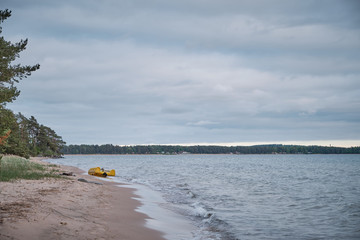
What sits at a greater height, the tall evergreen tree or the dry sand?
the tall evergreen tree

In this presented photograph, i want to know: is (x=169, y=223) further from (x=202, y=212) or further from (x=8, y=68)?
(x=8, y=68)

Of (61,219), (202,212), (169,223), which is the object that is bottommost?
(202,212)

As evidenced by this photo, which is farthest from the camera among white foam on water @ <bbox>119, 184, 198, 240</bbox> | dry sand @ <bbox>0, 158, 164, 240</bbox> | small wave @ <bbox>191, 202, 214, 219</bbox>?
small wave @ <bbox>191, 202, 214, 219</bbox>

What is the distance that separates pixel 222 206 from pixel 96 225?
437 inches

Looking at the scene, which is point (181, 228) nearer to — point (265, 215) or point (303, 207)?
point (265, 215)

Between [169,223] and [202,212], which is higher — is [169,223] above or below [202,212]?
above

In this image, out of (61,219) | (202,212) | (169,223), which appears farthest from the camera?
(202,212)

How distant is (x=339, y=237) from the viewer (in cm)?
1293

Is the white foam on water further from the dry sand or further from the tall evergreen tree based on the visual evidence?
the tall evergreen tree

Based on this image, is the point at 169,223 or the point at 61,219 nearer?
the point at 61,219

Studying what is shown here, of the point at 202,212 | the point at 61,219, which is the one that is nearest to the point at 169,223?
the point at 202,212

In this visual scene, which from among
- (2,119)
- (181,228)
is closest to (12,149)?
(2,119)

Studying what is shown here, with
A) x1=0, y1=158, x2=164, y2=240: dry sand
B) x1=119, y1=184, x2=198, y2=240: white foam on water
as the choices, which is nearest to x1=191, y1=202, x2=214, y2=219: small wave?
x1=119, y1=184, x2=198, y2=240: white foam on water

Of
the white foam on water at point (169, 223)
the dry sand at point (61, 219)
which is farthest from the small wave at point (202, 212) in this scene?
the dry sand at point (61, 219)
